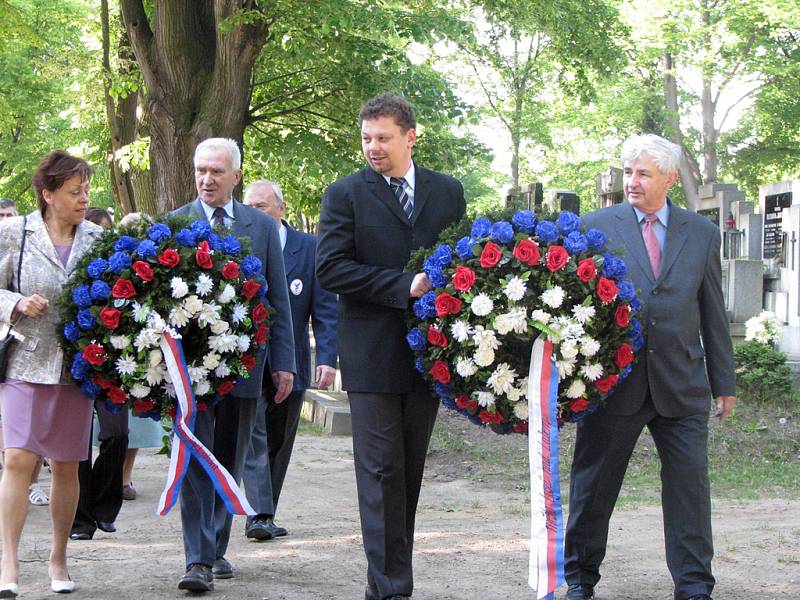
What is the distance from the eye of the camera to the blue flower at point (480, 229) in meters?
4.73

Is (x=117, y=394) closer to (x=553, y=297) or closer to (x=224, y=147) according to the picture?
(x=224, y=147)

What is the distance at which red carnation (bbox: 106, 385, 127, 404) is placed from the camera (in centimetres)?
523

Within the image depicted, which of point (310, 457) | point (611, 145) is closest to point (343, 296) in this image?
point (310, 457)

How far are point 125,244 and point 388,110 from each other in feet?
4.69

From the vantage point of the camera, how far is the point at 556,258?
465 centimetres

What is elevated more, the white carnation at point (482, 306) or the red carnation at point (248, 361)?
the white carnation at point (482, 306)

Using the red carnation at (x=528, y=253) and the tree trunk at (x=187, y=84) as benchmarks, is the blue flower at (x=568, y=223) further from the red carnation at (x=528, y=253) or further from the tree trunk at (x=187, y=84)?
the tree trunk at (x=187, y=84)

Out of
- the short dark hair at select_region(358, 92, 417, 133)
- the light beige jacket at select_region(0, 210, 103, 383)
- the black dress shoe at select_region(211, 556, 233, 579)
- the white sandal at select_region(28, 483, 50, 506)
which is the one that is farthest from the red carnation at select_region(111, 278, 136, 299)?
the white sandal at select_region(28, 483, 50, 506)

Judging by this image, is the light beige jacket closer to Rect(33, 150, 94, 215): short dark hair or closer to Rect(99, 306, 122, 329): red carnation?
Rect(33, 150, 94, 215): short dark hair

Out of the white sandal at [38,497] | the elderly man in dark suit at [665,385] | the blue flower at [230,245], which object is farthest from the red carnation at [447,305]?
the white sandal at [38,497]

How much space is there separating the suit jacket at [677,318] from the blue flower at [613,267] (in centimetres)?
20

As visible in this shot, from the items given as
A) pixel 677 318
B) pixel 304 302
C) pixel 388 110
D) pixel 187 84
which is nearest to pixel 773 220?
pixel 187 84

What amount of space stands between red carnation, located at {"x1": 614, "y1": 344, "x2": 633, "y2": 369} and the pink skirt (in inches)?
104

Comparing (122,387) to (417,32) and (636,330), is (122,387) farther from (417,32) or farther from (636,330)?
(417,32)
